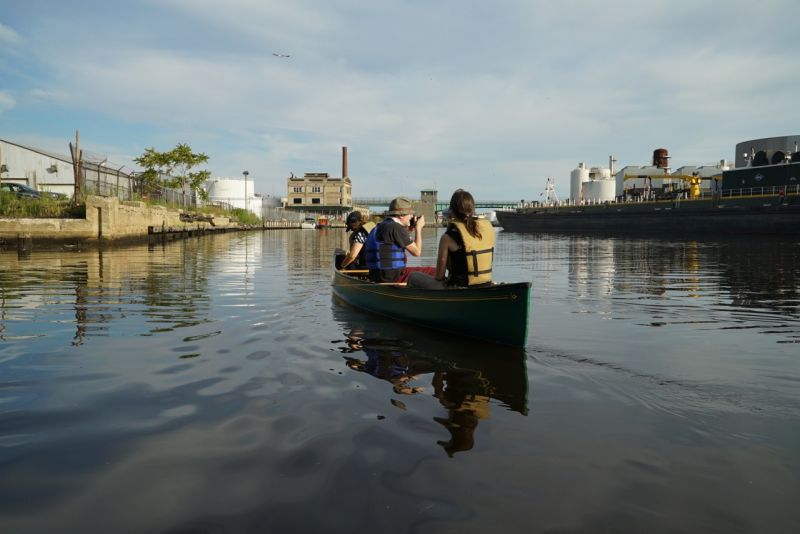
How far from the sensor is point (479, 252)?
7.21 m

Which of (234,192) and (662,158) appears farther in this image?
(234,192)

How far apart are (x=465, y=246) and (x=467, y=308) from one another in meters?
0.90

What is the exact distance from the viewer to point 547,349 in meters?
7.14

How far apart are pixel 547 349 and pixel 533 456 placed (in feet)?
11.7

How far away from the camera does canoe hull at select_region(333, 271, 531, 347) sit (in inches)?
262

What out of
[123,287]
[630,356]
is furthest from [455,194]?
[123,287]

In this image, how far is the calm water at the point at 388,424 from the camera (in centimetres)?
303

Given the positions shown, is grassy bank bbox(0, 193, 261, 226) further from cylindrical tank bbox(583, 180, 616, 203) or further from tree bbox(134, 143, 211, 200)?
cylindrical tank bbox(583, 180, 616, 203)

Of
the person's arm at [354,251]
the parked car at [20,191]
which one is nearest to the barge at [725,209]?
the person's arm at [354,251]

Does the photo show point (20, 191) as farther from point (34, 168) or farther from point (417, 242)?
point (417, 242)

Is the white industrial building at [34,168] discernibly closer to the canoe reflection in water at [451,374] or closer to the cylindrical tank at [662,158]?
the canoe reflection in water at [451,374]

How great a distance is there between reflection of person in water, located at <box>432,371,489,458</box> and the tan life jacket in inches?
72.3

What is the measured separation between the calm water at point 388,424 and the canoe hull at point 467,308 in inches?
10.6

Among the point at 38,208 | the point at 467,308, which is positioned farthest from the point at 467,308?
the point at 38,208
